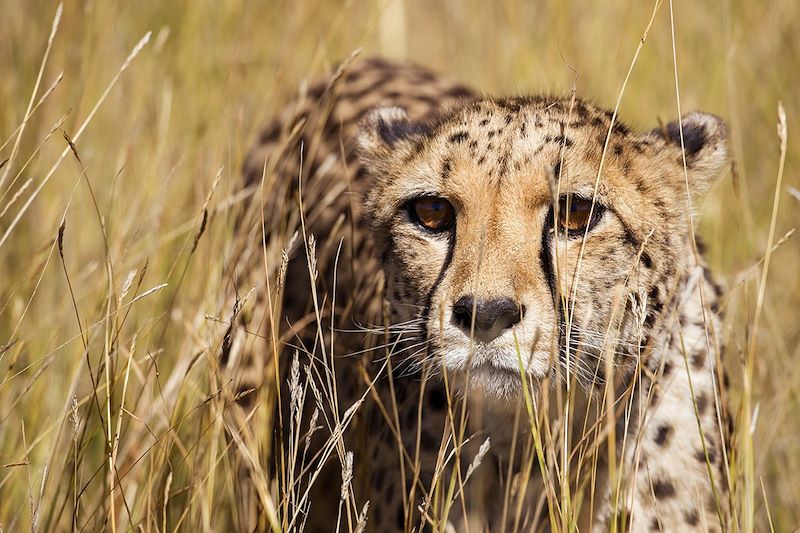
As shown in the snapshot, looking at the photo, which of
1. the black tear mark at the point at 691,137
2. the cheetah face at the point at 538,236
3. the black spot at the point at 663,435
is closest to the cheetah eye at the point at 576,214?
the cheetah face at the point at 538,236

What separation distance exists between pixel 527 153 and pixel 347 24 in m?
2.60

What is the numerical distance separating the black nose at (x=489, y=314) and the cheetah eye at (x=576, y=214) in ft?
0.77

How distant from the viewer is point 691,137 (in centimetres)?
210

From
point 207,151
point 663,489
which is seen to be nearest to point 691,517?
point 663,489

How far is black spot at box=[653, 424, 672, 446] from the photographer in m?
2.01

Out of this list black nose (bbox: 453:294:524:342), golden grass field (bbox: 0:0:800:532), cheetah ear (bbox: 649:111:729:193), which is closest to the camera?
black nose (bbox: 453:294:524:342)

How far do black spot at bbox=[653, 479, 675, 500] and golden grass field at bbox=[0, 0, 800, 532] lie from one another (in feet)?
0.54

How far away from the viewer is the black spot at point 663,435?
2.01 meters

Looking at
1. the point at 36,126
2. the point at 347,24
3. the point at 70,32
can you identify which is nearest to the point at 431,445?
the point at 36,126

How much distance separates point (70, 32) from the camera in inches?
136

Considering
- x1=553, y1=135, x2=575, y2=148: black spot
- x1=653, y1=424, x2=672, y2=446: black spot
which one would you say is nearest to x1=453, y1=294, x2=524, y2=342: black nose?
x1=553, y1=135, x2=575, y2=148: black spot

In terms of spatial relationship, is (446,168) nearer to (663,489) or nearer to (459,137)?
(459,137)

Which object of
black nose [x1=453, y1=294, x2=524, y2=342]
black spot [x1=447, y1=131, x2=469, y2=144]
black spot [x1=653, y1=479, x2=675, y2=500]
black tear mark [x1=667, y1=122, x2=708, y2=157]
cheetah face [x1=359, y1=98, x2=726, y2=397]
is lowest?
black spot [x1=653, y1=479, x2=675, y2=500]

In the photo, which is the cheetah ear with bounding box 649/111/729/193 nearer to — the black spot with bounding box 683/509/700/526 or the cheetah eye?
the cheetah eye
